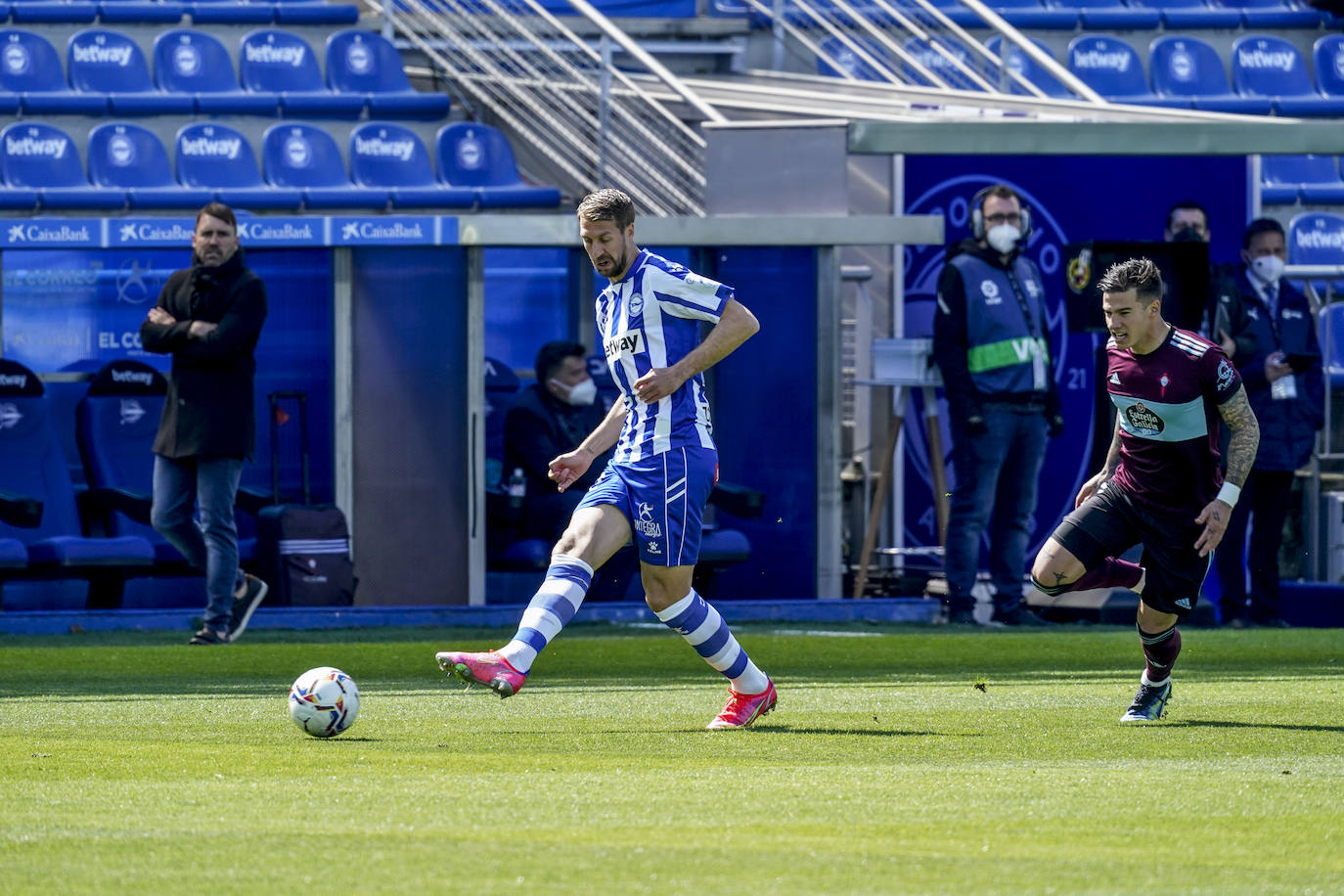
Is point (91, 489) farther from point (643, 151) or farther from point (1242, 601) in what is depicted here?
point (1242, 601)

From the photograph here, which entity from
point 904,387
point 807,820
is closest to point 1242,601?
point 904,387

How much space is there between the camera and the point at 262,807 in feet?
17.0

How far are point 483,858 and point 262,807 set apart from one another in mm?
924

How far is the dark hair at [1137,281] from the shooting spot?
7680mm

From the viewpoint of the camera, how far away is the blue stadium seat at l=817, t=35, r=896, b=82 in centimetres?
1923

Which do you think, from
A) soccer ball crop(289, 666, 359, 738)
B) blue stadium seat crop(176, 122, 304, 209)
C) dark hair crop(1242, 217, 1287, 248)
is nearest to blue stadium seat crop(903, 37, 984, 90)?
dark hair crop(1242, 217, 1287, 248)

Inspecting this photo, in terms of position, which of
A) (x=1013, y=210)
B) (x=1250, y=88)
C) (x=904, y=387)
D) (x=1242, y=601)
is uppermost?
(x=1250, y=88)

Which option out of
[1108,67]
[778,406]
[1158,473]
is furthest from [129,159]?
[1158,473]

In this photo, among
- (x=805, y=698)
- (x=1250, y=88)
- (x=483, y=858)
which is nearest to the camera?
(x=483, y=858)

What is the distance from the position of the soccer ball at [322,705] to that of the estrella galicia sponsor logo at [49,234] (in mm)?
7831

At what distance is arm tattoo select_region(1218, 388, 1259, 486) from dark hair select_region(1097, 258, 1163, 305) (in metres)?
0.46

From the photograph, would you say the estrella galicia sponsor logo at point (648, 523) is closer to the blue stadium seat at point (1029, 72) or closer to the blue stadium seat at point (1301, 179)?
the blue stadium seat at point (1029, 72)

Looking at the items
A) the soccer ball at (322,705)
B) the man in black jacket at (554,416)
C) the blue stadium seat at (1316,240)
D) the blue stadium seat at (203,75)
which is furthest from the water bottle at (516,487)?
the blue stadium seat at (1316,240)

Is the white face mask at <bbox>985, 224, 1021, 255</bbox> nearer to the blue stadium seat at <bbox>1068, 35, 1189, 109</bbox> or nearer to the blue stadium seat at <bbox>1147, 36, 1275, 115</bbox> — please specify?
the blue stadium seat at <bbox>1068, 35, 1189, 109</bbox>
